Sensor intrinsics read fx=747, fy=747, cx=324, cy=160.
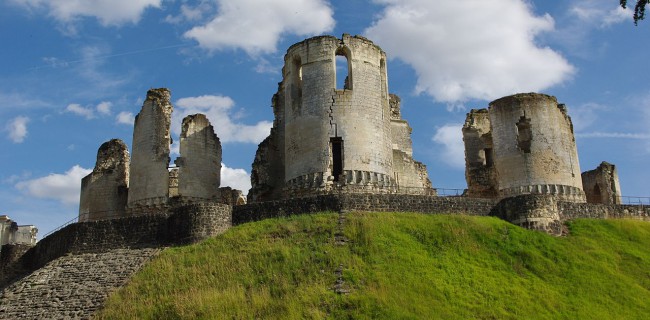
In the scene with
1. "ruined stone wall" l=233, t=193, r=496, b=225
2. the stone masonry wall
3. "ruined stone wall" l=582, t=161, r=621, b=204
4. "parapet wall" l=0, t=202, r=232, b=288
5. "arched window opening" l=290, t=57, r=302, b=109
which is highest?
"arched window opening" l=290, t=57, r=302, b=109

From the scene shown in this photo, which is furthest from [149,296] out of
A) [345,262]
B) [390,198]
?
[390,198]

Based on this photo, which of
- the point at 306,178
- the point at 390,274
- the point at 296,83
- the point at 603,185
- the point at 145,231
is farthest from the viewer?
the point at 603,185

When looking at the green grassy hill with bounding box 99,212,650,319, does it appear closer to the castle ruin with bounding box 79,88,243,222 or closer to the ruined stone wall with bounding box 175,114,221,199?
the castle ruin with bounding box 79,88,243,222

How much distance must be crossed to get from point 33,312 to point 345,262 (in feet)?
35.6

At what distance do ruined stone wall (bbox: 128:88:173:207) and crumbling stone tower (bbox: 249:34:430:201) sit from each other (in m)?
4.47

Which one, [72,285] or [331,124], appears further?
[331,124]

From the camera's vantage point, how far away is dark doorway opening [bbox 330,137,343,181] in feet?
108

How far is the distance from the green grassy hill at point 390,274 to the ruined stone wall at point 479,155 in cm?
1044

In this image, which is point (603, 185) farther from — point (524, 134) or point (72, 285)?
point (72, 285)

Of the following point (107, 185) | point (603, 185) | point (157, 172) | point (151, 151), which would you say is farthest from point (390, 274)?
point (603, 185)

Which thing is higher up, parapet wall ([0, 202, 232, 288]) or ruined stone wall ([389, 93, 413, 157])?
ruined stone wall ([389, 93, 413, 157])

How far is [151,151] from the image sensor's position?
36.6 metres

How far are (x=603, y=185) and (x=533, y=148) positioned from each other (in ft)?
22.3

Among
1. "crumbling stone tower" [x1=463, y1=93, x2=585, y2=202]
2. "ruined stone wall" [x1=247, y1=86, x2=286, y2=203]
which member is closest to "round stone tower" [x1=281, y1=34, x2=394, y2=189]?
"ruined stone wall" [x1=247, y1=86, x2=286, y2=203]
